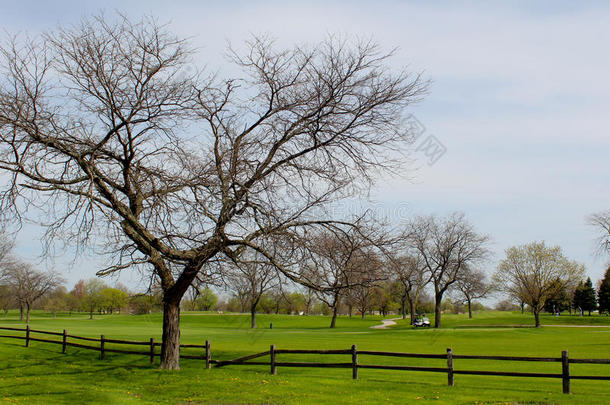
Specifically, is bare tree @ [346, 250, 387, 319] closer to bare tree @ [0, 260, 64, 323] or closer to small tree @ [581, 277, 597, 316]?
bare tree @ [0, 260, 64, 323]

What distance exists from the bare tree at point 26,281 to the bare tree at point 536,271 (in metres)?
61.9

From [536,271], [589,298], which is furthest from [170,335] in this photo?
[589,298]

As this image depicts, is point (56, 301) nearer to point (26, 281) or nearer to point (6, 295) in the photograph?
point (6, 295)

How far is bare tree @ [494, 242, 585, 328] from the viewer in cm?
6119

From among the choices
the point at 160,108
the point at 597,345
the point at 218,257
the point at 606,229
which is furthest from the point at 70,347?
the point at 606,229

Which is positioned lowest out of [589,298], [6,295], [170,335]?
[589,298]

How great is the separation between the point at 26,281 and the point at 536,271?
225 ft

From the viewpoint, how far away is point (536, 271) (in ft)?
204

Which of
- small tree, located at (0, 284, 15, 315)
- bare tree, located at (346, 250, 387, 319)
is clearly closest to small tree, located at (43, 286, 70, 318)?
small tree, located at (0, 284, 15, 315)

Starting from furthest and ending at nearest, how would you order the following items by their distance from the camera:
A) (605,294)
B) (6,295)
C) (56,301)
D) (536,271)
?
(56,301) → (605,294) → (6,295) → (536,271)

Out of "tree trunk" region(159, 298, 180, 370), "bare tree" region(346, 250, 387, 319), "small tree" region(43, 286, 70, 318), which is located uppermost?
"bare tree" region(346, 250, 387, 319)

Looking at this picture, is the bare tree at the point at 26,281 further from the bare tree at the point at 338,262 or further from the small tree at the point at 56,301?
the bare tree at the point at 338,262

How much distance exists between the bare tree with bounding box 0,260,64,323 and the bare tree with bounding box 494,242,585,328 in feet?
203

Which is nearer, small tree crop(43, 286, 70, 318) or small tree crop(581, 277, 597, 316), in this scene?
small tree crop(43, 286, 70, 318)
